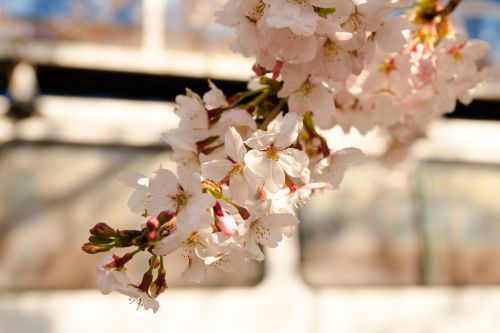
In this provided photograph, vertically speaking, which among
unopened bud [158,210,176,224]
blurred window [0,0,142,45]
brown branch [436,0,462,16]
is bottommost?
unopened bud [158,210,176,224]

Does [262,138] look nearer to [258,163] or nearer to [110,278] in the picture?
[258,163]

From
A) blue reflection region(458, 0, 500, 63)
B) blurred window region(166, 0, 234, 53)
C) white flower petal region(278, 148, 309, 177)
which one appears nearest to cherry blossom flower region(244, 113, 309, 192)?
white flower petal region(278, 148, 309, 177)

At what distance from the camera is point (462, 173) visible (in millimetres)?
2885

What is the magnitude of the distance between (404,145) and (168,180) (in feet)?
2.34

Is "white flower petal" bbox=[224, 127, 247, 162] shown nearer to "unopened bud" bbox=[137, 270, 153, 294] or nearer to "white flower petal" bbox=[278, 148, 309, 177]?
"white flower petal" bbox=[278, 148, 309, 177]

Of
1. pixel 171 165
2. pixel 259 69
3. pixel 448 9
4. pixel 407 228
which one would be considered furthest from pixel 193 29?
pixel 259 69

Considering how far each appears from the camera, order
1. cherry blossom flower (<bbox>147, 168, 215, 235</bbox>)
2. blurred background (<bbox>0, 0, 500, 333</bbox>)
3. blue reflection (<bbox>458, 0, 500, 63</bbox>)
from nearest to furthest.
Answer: cherry blossom flower (<bbox>147, 168, 215, 235</bbox>), blurred background (<bbox>0, 0, 500, 333</bbox>), blue reflection (<bbox>458, 0, 500, 63</bbox>)

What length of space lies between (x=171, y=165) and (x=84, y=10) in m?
0.80

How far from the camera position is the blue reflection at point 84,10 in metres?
2.66

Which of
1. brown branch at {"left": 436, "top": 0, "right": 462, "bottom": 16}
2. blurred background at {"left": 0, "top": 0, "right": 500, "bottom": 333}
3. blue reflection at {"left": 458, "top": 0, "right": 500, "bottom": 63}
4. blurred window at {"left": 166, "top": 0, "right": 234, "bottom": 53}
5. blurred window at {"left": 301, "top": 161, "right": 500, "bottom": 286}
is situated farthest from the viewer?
blue reflection at {"left": 458, "top": 0, "right": 500, "bottom": 63}

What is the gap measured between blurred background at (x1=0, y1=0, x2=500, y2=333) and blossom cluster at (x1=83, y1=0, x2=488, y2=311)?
1.56 m

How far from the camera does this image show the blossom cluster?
1.96 ft

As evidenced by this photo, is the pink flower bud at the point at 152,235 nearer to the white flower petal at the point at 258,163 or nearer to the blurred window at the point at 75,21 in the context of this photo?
the white flower petal at the point at 258,163

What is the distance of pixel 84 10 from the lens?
106 inches
